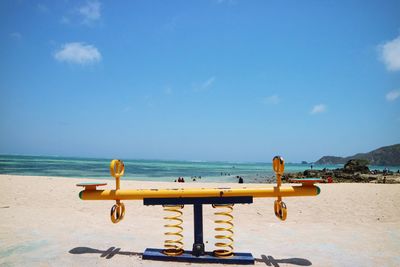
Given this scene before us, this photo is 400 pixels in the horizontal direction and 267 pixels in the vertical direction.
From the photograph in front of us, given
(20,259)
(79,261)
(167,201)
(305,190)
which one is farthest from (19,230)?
(305,190)

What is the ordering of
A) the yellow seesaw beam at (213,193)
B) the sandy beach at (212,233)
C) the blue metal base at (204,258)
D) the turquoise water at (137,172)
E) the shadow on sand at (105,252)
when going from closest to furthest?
1. the yellow seesaw beam at (213,193)
2. the blue metal base at (204,258)
3. the sandy beach at (212,233)
4. the shadow on sand at (105,252)
5. the turquoise water at (137,172)

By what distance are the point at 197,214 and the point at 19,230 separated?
16.9 feet

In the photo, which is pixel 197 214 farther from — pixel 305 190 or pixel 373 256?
pixel 373 256

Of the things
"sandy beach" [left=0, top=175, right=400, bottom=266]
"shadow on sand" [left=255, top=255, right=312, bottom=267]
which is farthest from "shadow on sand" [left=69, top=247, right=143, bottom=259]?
"shadow on sand" [left=255, top=255, right=312, bottom=267]

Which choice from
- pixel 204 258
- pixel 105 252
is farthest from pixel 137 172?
pixel 204 258

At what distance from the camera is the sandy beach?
570cm

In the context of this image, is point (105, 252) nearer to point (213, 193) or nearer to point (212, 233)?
point (213, 193)

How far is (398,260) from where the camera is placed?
5699 millimetres

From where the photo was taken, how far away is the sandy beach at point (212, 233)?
570 centimetres

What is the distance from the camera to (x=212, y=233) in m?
7.84

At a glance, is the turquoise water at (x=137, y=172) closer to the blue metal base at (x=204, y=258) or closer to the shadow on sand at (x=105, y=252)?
the shadow on sand at (x=105, y=252)

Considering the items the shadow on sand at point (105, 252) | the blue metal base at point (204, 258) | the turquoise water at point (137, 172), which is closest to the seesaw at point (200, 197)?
the blue metal base at point (204, 258)

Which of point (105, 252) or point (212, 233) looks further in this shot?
point (212, 233)

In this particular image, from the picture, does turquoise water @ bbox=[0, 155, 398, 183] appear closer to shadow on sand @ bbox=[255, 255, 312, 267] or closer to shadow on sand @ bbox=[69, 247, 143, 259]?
shadow on sand @ bbox=[69, 247, 143, 259]
